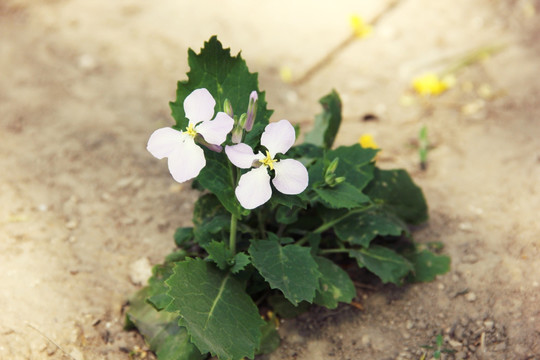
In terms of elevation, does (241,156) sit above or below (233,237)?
above

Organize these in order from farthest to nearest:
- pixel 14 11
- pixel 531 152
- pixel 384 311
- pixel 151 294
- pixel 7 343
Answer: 1. pixel 14 11
2. pixel 531 152
3. pixel 384 311
4. pixel 151 294
5. pixel 7 343

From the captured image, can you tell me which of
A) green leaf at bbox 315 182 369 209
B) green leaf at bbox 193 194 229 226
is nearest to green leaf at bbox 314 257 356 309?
green leaf at bbox 315 182 369 209

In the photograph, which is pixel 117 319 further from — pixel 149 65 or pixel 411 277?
pixel 149 65

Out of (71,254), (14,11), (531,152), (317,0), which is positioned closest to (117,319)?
(71,254)

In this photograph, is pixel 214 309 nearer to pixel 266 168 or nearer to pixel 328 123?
pixel 266 168

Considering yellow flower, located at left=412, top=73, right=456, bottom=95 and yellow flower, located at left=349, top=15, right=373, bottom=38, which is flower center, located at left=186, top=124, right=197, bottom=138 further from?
yellow flower, located at left=349, top=15, right=373, bottom=38

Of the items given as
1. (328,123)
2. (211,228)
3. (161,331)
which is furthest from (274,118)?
(161,331)

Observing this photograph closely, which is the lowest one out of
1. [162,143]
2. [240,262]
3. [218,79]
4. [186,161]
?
[240,262]
